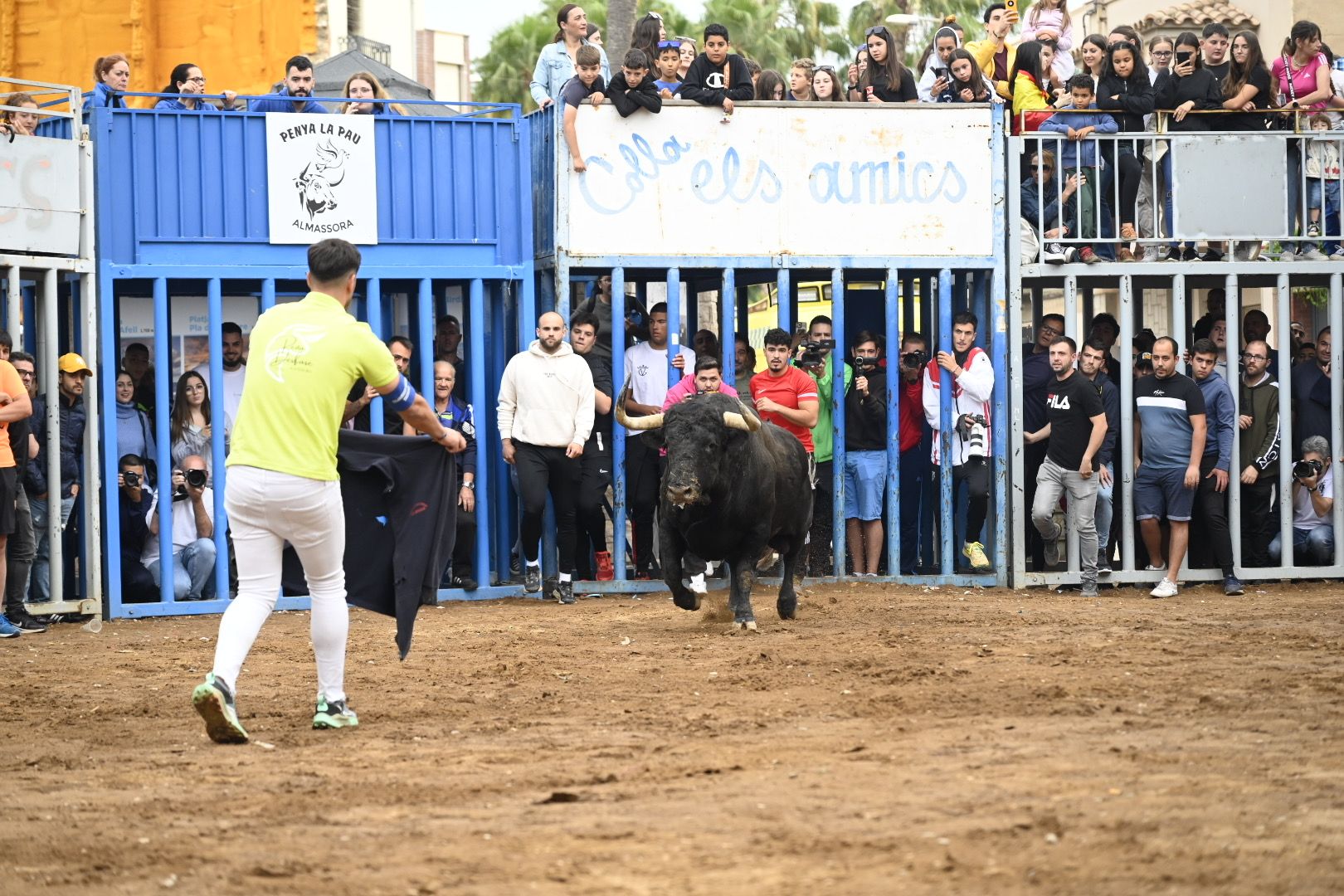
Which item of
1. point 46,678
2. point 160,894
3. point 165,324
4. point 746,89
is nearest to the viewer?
point 160,894

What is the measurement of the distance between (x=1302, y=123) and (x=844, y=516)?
190 inches

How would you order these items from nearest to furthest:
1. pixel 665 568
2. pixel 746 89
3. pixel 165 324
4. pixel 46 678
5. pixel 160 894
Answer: pixel 160 894
pixel 46 678
pixel 665 568
pixel 165 324
pixel 746 89

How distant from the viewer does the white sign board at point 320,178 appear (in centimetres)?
1337

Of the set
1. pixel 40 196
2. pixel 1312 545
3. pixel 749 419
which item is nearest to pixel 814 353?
pixel 749 419

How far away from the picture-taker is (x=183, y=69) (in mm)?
13633

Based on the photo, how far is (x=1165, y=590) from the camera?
540 inches

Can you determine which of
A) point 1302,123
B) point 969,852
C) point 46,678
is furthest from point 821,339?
point 969,852

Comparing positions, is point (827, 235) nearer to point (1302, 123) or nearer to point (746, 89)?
point (746, 89)

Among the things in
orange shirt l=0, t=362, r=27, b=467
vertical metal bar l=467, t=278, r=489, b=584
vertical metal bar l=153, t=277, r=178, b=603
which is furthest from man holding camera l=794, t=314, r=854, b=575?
orange shirt l=0, t=362, r=27, b=467

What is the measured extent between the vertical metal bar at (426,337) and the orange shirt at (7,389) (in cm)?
280

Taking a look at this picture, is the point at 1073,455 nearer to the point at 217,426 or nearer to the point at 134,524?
the point at 217,426

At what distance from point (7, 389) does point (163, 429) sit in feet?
5.50

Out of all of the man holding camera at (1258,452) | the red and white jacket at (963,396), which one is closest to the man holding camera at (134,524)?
the red and white jacket at (963,396)

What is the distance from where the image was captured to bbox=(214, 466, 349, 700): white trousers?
7.48 meters
